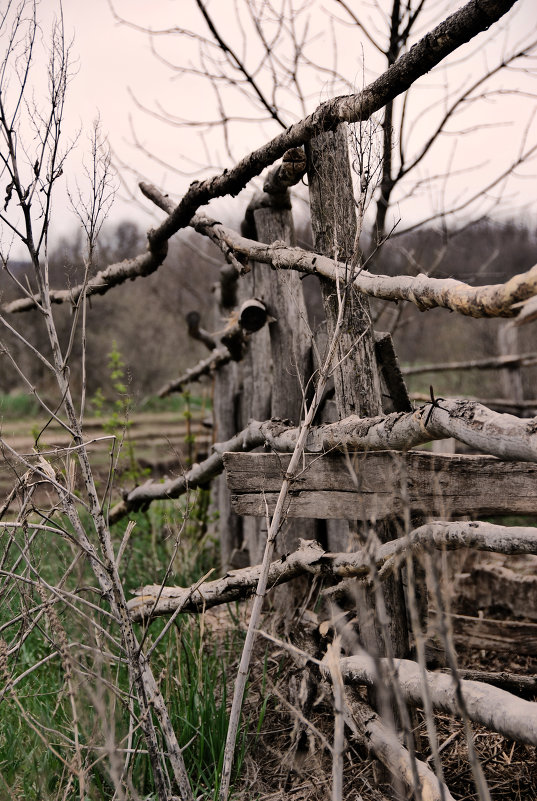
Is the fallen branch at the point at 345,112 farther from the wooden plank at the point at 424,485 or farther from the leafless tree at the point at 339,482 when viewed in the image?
the wooden plank at the point at 424,485

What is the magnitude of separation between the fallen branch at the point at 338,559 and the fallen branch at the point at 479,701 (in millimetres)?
358

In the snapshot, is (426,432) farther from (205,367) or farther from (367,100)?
(205,367)

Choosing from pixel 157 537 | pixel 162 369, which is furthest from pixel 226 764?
pixel 162 369

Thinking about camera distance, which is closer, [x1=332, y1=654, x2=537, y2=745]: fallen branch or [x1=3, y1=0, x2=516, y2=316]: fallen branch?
[x1=332, y1=654, x2=537, y2=745]: fallen branch

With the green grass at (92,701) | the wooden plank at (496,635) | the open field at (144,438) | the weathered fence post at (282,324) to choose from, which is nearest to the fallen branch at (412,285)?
the weathered fence post at (282,324)

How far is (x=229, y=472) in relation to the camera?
2.86 meters

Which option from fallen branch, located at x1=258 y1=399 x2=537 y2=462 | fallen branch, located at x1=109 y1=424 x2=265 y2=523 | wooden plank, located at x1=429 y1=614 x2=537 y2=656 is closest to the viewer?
fallen branch, located at x1=258 y1=399 x2=537 y2=462

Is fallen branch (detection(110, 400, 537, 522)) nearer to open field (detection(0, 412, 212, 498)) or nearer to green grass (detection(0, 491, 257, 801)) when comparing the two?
green grass (detection(0, 491, 257, 801))

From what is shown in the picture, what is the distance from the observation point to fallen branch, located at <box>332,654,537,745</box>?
5.70ft

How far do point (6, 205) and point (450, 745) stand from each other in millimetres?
2768

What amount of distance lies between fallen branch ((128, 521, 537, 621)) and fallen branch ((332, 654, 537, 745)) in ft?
1.18

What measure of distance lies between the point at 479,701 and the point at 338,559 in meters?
0.71

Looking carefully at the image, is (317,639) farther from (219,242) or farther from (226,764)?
(219,242)

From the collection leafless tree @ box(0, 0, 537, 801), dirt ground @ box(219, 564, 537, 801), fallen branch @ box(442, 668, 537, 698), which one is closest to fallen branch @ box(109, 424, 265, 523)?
leafless tree @ box(0, 0, 537, 801)
